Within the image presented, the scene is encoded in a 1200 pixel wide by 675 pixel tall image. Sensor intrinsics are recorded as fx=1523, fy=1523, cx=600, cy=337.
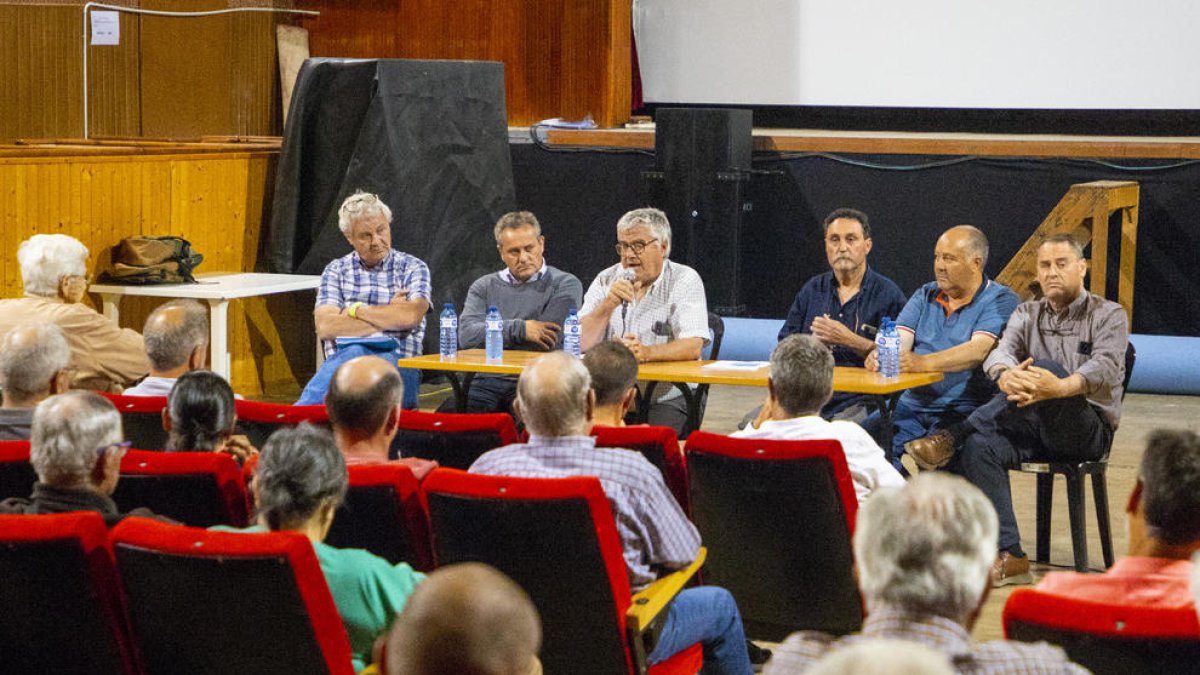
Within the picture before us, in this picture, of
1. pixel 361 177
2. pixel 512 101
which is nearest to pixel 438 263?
pixel 361 177

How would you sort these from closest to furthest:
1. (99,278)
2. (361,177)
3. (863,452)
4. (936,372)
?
(863,452), (936,372), (99,278), (361,177)

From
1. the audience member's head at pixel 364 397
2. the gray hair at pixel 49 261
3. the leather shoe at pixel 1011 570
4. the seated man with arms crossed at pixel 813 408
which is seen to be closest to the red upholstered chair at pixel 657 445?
the seated man with arms crossed at pixel 813 408

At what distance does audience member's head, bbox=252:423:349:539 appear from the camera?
9.18ft

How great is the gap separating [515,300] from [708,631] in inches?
122

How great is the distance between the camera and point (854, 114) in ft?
33.8

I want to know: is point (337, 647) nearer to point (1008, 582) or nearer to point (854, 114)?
point (1008, 582)

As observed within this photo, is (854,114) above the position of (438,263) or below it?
above

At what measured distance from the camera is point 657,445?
3.82 m

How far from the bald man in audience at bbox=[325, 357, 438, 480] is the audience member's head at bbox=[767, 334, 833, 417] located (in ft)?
3.23

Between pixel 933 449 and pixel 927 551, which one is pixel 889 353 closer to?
pixel 933 449

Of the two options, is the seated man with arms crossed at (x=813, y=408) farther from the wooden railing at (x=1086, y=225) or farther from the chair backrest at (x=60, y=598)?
the wooden railing at (x=1086, y=225)

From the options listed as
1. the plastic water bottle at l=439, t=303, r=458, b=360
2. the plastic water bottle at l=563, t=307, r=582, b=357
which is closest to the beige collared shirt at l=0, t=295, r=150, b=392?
A: the plastic water bottle at l=439, t=303, r=458, b=360

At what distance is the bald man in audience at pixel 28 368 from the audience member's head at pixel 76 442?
92 cm

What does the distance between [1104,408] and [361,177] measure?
488 centimetres
